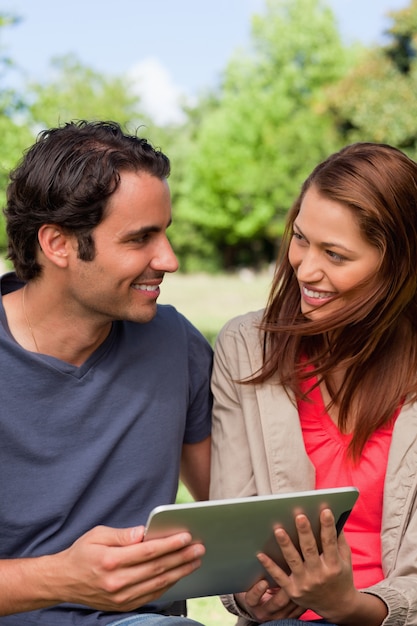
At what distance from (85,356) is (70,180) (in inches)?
19.6

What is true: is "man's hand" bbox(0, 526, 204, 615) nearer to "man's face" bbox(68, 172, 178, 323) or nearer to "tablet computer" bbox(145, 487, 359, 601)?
"tablet computer" bbox(145, 487, 359, 601)

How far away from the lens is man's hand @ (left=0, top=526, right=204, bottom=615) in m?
1.84

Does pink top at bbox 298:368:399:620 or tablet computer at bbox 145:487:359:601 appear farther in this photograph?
pink top at bbox 298:368:399:620

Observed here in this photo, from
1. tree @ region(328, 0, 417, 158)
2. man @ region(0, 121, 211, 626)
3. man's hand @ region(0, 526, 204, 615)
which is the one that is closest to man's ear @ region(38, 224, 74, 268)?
man @ region(0, 121, 211, 626)

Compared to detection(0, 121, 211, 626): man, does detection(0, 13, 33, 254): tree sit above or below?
above

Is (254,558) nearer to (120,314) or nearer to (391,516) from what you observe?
(391,516)

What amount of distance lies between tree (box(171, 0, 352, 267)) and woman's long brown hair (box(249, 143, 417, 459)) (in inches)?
1104

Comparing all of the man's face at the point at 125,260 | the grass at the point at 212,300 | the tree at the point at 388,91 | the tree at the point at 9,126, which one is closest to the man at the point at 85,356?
the man's face at the point at 125,260

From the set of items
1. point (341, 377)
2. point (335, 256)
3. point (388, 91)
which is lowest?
point (341, 377)

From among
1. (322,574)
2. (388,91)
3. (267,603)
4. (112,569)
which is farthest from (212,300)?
(112,569)

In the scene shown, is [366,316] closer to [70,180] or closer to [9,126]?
[70,180]

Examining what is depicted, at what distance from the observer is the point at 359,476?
8.00ft

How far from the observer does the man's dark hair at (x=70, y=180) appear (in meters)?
2.36

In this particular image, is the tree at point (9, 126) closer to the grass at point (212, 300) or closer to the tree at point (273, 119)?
the grass at point (212, 300)
